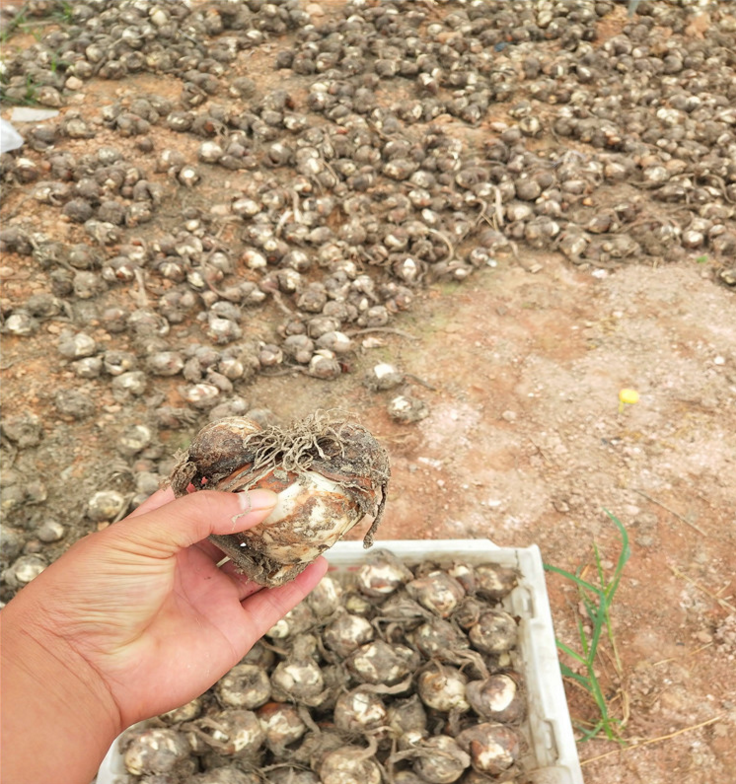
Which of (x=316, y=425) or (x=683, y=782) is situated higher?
(x=316, y=425)

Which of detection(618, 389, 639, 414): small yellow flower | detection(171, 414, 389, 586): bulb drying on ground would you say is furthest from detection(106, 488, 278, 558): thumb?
detection(618, 389, 639, 414): small yellow flower

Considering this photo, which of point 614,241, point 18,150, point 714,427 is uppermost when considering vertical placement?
point 18,150

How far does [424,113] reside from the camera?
16.1 feet

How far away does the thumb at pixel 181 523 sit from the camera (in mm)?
1374

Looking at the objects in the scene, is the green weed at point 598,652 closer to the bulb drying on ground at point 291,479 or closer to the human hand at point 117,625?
the bulb drying on ground at point 291,479

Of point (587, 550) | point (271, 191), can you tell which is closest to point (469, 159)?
point (271, 191)

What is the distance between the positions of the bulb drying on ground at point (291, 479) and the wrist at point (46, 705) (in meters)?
0.48

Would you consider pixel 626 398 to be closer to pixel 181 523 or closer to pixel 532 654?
pixel 532 654

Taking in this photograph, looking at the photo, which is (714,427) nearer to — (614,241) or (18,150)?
(614,241)

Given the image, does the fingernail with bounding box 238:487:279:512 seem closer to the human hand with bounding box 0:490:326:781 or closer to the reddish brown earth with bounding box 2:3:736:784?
the human hand with bounding box 0:490:326:781

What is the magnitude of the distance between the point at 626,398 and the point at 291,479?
216 centimetres

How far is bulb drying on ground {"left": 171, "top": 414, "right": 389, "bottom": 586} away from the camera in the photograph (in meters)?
1.66

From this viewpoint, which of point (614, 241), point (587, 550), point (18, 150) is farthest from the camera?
point (18, 150)

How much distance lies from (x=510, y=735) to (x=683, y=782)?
75 cm
